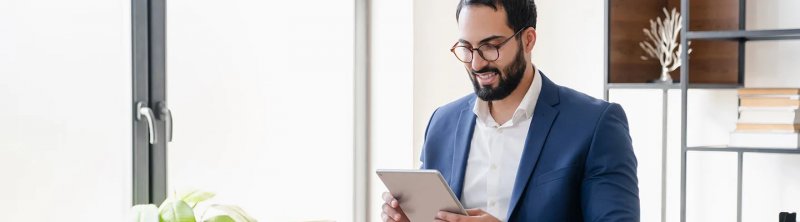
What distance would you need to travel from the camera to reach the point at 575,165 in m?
1.95

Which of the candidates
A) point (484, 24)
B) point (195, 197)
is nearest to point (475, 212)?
point (484, 24)

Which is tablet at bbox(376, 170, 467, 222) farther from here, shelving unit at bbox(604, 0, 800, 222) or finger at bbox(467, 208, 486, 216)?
shelving unit at bbox(604, 0, 800, 222)

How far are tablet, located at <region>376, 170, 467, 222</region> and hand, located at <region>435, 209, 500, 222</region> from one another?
0.02 metres

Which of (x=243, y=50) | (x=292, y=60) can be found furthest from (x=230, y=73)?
(x=292, y=60)

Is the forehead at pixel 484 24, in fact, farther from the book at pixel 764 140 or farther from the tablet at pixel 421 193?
the book at pixel 764 140

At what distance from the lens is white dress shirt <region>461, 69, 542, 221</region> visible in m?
2.06

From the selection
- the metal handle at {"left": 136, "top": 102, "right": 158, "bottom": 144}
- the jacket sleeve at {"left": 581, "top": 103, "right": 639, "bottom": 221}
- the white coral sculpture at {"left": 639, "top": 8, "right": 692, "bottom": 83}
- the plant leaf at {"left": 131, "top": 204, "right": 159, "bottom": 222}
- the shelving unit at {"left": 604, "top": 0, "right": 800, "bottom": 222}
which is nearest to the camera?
the jacket sleeve at {"left": 581, "top": 103, "right": 639, "bottom": 221}

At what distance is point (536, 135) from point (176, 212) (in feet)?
3.72

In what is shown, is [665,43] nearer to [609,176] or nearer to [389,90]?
[389,90]
